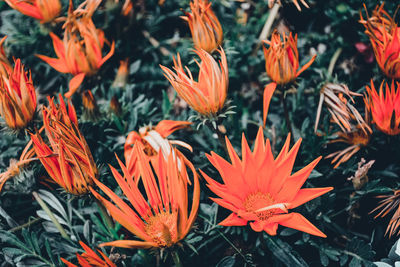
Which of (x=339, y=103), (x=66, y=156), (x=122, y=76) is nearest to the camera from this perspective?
(x=66, y=156)

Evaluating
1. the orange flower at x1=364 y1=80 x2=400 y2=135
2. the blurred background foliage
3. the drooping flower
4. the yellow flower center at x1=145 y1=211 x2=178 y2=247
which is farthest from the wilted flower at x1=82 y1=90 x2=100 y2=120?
the orange flower at x1=364 y1=80 x2=400 y2=135

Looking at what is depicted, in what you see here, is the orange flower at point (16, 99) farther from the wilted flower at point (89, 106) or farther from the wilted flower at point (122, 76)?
the wilted flower at point (122, 76)

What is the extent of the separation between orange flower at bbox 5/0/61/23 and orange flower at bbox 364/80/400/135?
3.37 feet

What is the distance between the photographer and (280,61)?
0.97 meters

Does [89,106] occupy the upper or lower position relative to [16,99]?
lower

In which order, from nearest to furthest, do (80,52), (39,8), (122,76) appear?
(80,52) < (39,8) < (122,76)

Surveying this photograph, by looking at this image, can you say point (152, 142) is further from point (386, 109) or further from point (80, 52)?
point (386, 109)

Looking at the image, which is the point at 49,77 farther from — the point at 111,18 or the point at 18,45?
the point at 111,18

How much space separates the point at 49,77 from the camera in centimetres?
158

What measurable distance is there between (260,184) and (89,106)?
607 millimetres

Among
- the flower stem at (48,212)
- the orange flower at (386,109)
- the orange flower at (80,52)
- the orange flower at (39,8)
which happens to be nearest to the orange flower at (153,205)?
the flower stem at (48,212)

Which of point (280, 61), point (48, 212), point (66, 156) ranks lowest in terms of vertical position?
point (48, 212)

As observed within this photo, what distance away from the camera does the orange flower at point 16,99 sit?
36.5 inches

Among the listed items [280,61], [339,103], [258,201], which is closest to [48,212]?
[258,201]
